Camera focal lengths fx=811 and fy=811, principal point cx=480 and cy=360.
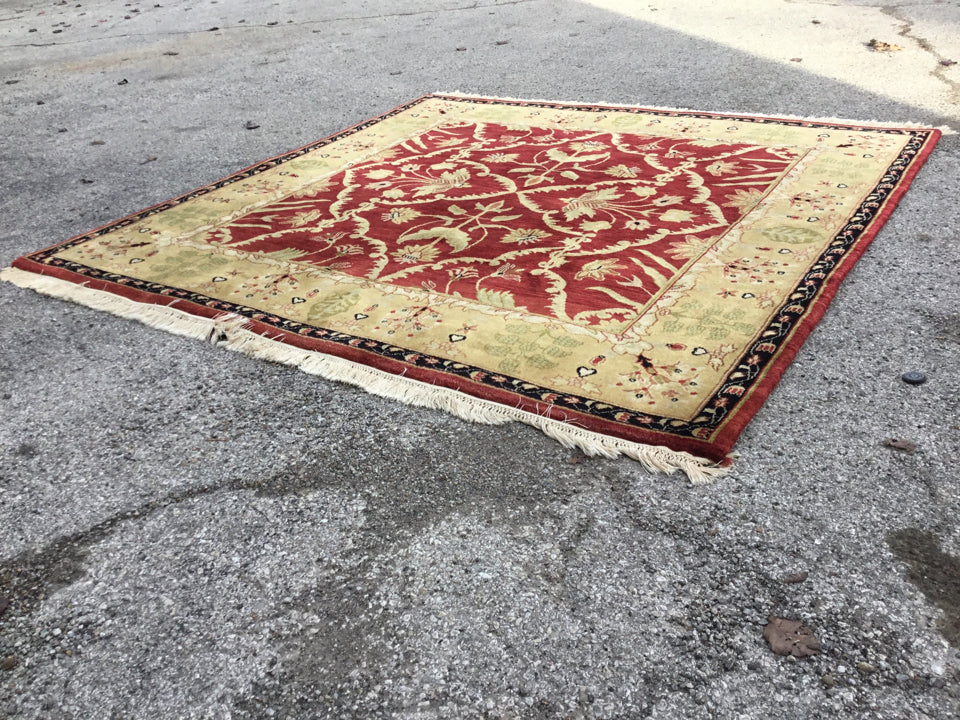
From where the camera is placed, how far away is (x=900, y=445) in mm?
1649

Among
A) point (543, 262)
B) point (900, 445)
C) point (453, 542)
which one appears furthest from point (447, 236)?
point (900, 445)

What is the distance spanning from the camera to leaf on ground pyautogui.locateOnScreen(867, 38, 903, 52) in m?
4.54

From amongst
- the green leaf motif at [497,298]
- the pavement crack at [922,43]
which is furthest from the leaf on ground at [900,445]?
the pavement crack at [922,43]

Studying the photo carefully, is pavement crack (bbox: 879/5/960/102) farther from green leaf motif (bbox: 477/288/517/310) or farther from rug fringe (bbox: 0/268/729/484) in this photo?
rug fringe (bbox: 0/268/729/484)

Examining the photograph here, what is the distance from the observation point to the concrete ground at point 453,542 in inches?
49.2

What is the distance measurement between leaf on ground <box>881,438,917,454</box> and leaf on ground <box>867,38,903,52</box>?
3711 mm

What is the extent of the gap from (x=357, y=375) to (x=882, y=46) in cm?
405

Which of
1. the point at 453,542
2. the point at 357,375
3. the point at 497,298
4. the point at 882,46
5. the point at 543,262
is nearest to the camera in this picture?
the point at 453,542

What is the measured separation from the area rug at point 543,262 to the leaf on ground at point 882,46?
1.39 meters

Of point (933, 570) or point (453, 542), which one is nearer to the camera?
point (933, 570)

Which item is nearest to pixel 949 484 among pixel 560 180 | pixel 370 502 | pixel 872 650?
pixel 872 650

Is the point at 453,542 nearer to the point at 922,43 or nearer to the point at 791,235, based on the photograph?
the point at 791,235

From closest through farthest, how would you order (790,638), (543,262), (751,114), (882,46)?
(790,638) < (543,262) < (751,114) < (882,46)

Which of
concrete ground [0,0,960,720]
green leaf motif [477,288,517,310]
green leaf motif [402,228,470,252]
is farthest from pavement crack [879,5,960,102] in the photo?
green leaf motif [477,288,517,310]
